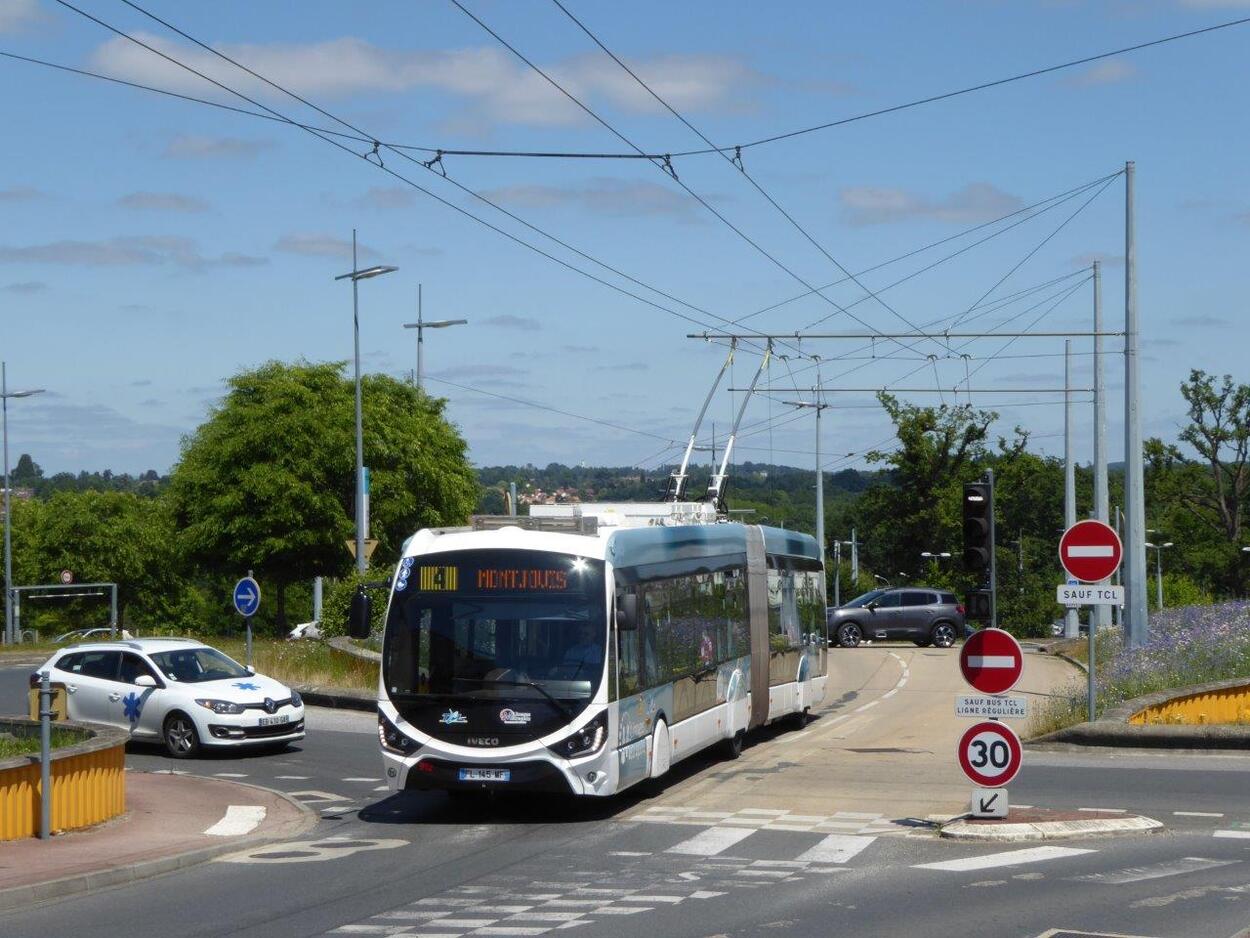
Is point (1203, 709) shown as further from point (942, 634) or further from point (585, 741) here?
point (942, 634)

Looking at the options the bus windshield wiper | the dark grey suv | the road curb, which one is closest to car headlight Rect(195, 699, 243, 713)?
the bus windshield wiper

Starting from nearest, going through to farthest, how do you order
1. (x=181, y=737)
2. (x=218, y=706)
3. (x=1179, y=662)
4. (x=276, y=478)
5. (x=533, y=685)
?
1. (x=533, y=685)
2. (x=218, y=706)
3. (x=181, y=737)
4. (x=1179, y=662)
5. (x=276, y=478)

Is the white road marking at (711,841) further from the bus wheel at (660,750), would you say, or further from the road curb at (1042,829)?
the bus wheel at (660,750)

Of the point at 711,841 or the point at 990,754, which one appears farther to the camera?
the point at 711,841

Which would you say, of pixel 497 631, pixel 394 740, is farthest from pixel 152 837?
pixel 497 631

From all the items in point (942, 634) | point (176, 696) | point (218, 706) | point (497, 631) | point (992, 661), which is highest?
point (497, 631)

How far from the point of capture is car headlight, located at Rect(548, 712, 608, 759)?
1573 cm

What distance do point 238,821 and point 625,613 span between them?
4.14 metres

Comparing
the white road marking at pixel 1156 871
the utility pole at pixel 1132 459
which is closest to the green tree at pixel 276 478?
the utility pole at pixel 1132 459

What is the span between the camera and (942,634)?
49438 mm

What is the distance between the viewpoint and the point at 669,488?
2820 cm

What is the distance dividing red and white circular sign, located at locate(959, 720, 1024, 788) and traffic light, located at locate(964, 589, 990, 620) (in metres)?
1.33

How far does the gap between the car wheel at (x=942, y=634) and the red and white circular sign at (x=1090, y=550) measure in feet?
102

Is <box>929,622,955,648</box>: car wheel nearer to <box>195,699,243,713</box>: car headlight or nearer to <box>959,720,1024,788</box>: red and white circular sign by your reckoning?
<box>195,699,243,713</box>: car headlight
